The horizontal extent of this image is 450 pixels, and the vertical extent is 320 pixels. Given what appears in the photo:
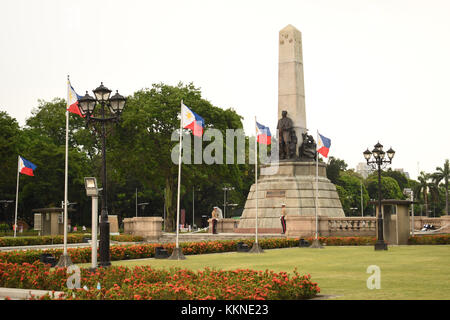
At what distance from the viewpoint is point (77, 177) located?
243 feet

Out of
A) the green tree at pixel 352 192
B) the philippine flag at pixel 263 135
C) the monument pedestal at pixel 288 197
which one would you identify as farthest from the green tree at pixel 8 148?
the green tree at pixel 352 192

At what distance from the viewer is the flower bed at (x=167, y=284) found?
1076 cm

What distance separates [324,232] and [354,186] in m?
89.6

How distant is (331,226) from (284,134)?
9499 mm

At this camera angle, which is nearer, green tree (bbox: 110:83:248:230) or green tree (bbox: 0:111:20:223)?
green tree (bbox: 0:111:20:223)

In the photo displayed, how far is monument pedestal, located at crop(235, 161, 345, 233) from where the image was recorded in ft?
149

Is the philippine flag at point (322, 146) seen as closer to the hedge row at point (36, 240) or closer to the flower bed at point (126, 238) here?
the flower bed at point (126, 238)

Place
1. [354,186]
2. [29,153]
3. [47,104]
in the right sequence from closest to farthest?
[29,153], [47,104], [354,186]

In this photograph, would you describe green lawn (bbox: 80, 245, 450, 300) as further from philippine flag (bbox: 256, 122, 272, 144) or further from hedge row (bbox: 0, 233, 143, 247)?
hedge row (bbox: 0, 233, 143, 247)

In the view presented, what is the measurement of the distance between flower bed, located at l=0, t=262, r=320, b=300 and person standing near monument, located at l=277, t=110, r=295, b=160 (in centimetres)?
3308

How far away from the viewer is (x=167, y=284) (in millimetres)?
11461

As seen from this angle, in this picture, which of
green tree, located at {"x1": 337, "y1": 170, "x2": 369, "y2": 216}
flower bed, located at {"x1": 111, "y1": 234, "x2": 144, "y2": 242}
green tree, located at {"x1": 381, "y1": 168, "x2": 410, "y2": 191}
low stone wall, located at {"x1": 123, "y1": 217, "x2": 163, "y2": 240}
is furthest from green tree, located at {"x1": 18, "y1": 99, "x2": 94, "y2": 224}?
green tree, located at {"x1": 381, "y1": 168, "x2": 410, "y2": 191}
